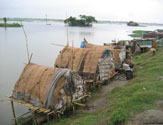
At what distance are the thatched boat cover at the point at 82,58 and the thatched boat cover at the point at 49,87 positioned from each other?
2938mm

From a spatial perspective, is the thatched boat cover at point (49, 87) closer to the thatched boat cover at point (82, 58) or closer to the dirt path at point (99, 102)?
the dirt path at point (99, 102)

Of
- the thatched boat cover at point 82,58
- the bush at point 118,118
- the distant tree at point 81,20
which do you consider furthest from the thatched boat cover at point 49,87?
the distant tree at point 81,20

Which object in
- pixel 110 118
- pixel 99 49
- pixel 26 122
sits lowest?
pixel 26 122

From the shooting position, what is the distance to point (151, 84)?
372 inches

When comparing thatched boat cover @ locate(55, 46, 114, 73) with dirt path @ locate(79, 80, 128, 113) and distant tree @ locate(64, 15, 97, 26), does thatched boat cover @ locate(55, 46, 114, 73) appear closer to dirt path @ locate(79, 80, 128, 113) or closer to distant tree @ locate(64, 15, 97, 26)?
dirt path @ locate(79, 80, 128, 113)

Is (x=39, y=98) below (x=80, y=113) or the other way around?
the other way around

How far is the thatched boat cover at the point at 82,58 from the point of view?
11.9 metres

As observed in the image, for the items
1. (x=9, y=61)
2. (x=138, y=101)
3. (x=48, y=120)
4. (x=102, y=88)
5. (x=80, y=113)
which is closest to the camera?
(x=138, y=101)

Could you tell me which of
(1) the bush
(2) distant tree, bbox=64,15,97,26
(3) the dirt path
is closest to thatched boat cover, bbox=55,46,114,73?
(3) the dirt path

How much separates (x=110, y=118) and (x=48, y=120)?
2.72 m

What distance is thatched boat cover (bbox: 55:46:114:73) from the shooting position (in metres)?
11.9

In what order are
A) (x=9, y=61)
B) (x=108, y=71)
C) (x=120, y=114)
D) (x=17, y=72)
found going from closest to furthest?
(x=120, y=114), (x=108, y=71), (x=17, y=72), (x=9, y=61)

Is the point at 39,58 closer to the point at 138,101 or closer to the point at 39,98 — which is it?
the point at 39,98

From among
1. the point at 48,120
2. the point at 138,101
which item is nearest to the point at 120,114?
the point at 138,101
